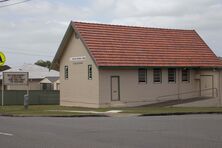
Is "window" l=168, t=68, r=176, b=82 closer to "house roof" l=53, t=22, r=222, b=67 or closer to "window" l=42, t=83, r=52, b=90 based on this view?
"house roof" l=53, t=22, r=222, b=67

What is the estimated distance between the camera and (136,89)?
40.7 m

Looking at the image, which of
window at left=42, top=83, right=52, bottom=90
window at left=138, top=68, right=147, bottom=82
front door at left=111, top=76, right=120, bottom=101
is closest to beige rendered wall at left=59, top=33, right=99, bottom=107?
front door at left=111, top=76, right=120, bottom=101

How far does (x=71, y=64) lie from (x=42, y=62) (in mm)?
90964

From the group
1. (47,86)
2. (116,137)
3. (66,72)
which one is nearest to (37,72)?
(47,86)

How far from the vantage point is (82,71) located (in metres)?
41.5

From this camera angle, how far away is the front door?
3953cm

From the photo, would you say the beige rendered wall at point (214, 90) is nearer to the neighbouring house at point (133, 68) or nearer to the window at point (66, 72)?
the neighbouring house at point (133, 68)

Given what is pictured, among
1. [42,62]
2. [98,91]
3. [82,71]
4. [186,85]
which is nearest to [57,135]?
[98,91]

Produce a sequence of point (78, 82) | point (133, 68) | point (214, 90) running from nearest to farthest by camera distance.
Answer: point (133, 68), point (78, 82), point (214, 90)

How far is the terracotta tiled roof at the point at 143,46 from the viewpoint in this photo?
39.4 metres

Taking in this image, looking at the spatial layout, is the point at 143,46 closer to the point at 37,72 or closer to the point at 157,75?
the point at 157,75

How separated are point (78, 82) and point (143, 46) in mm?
6170

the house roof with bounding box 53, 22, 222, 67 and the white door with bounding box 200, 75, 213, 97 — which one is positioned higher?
the house roof with bounding box 53, 22, 222, 67

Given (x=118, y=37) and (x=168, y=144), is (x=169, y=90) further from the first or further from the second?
(x=168, y=144)
